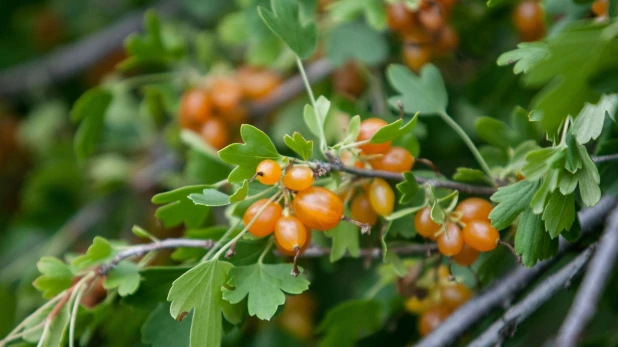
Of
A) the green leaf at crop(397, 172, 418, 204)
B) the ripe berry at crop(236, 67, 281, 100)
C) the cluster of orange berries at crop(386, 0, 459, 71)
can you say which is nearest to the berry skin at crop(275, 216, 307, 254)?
the green leaf at crop(397, 172, 418, 204)

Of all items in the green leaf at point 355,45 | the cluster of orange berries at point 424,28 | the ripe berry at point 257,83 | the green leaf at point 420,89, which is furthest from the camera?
the ripe berry at point 257,83

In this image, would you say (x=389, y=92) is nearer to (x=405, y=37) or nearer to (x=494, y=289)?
(x=405, y=37)

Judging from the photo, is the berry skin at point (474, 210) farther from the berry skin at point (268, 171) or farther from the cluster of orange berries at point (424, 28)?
the cluster of orange berries at point (424, 28)

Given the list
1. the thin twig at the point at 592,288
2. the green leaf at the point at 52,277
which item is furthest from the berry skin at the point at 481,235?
the green leaf at the point at 52,277

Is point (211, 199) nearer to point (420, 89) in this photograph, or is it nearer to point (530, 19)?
point (420, 89)

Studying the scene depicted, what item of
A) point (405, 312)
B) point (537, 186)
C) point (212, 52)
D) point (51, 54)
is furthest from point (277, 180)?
point (51, 54)
